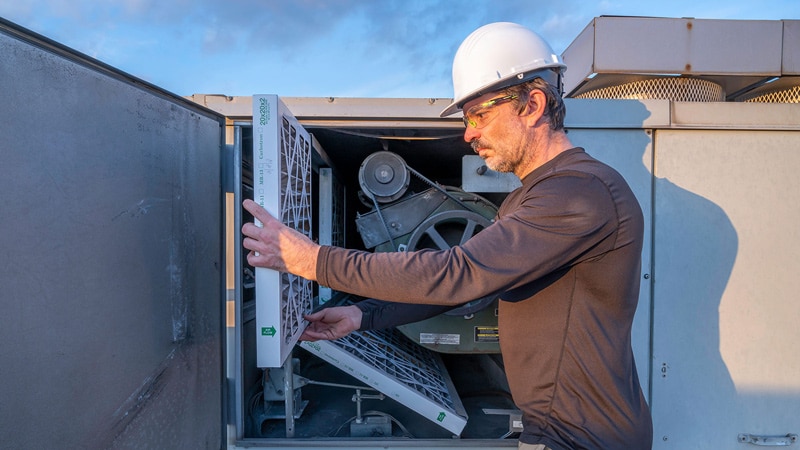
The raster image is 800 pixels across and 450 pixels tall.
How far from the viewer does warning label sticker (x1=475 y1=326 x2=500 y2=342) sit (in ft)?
6.25

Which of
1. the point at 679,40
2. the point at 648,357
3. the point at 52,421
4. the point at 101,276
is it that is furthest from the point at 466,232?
the point at 52,421

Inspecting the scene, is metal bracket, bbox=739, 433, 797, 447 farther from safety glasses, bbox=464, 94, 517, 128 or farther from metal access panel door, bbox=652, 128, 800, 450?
safety glasses, bbox=464, 94, 517, 128

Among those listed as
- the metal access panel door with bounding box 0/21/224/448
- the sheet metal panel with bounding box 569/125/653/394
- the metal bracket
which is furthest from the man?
the metal bracket

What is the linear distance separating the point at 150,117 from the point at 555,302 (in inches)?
44.1

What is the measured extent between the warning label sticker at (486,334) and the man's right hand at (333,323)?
77cm

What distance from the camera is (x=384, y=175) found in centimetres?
192

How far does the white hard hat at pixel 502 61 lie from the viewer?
3.54ft

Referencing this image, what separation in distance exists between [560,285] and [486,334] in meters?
1.01

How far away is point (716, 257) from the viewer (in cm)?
154

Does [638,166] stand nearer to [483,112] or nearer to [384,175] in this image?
[483,112]

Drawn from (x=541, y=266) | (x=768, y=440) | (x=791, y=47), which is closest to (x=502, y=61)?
(x=541, y=266)

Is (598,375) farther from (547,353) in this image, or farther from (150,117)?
(150,117)

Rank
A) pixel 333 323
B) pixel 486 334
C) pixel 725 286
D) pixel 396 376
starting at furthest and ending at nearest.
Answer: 1. pixel 486 334
2. pixel 396 376
3. pixel 725 286
4. pixel 333 323

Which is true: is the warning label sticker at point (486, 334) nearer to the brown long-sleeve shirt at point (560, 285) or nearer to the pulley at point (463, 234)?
the pulley at point (463, 234)
